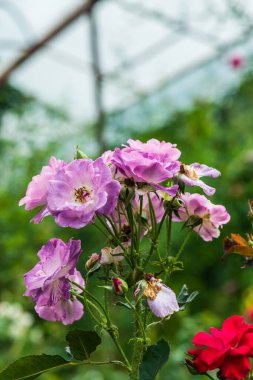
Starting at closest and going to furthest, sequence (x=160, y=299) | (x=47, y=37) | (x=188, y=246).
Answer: (x=160, y=299), (x=188, y=246), (x=47, y=37)

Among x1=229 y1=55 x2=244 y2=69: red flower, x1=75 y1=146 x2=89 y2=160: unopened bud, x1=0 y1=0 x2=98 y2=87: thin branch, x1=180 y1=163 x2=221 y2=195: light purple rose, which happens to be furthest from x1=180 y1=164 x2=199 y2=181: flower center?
x1=229 y1=55 x2=244 y2=69: red flower

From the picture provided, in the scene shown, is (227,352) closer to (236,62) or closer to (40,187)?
(40,187)

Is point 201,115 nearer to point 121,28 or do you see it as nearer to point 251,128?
point 251,128

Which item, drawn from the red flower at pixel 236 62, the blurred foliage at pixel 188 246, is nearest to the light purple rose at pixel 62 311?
the blurred foliage at pixel 188 246

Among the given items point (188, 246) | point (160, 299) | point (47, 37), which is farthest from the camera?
point (47, 37)

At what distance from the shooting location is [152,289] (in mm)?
618

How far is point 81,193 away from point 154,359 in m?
0.19

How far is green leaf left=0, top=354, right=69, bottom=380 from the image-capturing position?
0.65 m

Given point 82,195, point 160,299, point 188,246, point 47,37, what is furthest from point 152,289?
point 47,37

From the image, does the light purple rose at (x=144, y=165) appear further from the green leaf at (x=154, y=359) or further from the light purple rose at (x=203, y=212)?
the green leaf at (x=154, y=359)

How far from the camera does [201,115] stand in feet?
13.8

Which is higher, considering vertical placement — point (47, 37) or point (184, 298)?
point (47, 37)

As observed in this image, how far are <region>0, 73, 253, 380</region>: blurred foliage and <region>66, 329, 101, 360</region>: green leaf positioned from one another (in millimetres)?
1512

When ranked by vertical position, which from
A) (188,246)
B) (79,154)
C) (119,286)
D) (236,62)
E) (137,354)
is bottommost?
(188,246)
